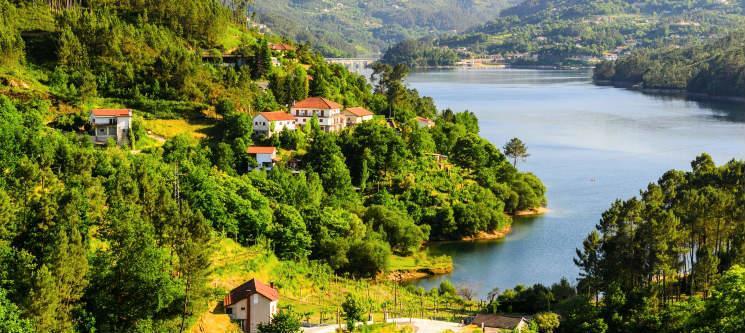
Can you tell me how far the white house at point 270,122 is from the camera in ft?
148

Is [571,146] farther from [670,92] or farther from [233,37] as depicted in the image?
[670,92]

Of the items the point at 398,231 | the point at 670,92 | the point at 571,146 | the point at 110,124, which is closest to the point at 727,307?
the point at 398,231

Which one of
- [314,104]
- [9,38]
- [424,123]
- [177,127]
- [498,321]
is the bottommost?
Answer: [498,321]

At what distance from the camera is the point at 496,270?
129ft

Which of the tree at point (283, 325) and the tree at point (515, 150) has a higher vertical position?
the tree at point (515, 150)

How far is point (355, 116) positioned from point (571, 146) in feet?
89.9

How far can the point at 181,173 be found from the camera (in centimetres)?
3584

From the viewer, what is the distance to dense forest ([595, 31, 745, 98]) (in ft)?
370

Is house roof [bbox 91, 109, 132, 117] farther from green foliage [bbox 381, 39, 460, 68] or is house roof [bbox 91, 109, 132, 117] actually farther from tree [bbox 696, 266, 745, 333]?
green foliage [bbox 381, 39, 460, 68]

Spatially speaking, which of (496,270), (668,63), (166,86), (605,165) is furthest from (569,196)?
(668,63)

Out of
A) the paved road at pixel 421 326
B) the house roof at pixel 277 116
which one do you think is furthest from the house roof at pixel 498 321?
the house roof at pixel 277 116

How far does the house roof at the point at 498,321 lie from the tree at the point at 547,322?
656 millimetres

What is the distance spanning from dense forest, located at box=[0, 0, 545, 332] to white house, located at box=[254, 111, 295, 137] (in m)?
0.66

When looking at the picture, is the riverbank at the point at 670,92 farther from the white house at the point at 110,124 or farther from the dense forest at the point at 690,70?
the white house at the point at 110,124
